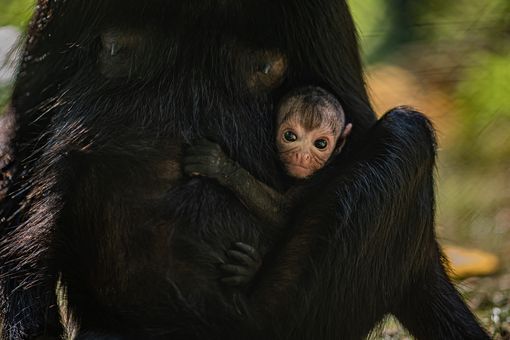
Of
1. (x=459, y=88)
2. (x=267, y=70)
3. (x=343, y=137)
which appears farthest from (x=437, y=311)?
(x=459, y=88)

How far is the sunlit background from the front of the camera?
754 cm

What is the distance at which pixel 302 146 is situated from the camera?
13.0ft

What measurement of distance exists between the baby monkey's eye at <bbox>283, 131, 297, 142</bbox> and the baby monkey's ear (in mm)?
183

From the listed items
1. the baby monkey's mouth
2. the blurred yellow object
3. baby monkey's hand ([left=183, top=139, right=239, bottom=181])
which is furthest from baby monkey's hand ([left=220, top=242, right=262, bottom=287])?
the blurred yellow object

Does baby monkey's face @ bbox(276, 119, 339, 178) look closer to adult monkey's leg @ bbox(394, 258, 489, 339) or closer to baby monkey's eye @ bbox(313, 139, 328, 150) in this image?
baby monkey's eye @ bbox(313, 139, 328, 150)

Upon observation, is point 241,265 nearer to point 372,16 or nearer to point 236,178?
point 236,178

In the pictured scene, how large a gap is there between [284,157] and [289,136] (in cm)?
8

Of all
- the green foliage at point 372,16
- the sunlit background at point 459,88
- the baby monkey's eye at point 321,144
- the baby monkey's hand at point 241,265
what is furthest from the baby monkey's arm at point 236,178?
the green foliage at point 372,16

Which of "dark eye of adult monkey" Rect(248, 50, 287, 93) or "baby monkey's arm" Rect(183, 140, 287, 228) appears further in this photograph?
"dark eye of adult monkey" Rect(248, 50, 287, 93)

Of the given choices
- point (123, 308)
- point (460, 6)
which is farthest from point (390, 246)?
point (460, 6)

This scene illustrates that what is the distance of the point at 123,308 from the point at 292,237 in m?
0.61

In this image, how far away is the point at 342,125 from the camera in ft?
13.3

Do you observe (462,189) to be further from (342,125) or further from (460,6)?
(342,125)

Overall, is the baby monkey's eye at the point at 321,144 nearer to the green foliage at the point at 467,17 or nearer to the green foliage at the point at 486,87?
the green foliage at the point at 467,17
